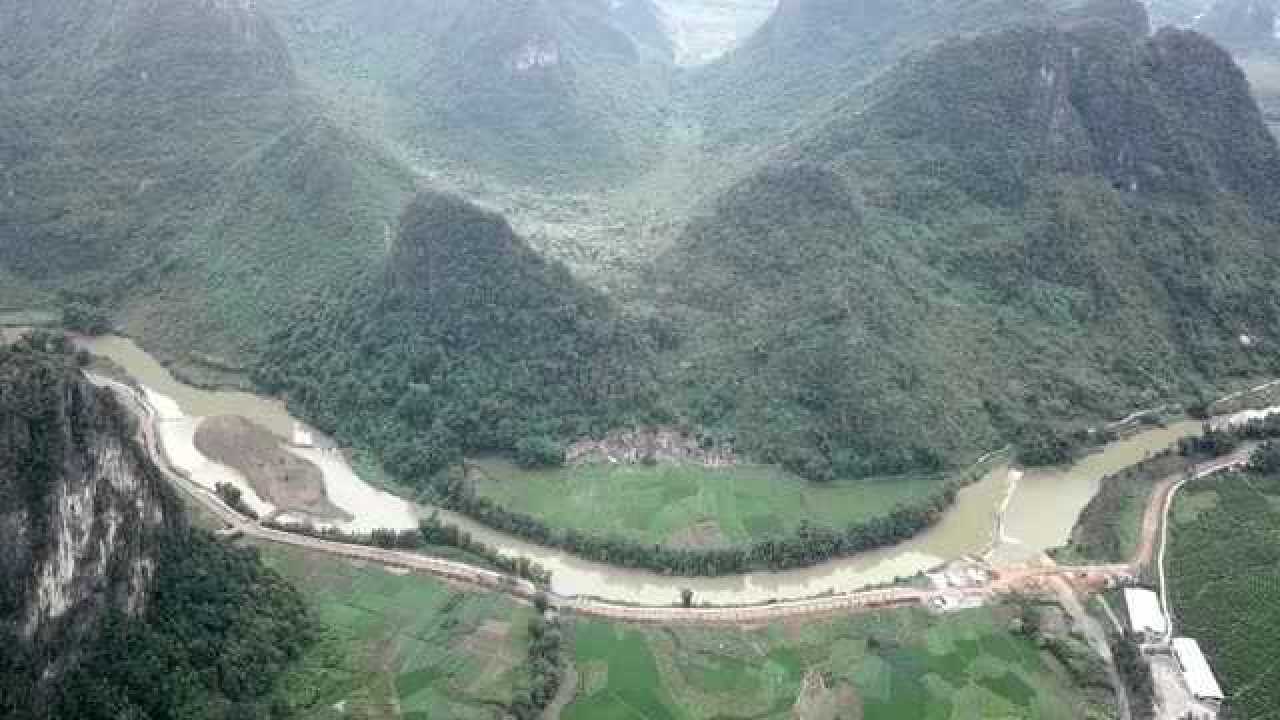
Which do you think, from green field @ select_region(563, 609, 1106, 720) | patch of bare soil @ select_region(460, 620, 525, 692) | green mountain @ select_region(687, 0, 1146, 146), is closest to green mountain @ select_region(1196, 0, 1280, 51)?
green mountain @ select_region(687, 0, 1146, 146)

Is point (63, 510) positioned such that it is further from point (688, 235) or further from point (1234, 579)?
point (1234, 579)

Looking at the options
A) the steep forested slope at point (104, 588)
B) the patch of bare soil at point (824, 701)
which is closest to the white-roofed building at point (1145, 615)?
the patch of bare soil at point (824, 701)

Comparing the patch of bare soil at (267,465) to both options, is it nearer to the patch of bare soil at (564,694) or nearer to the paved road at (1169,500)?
the patch of bare soil at (564,694)

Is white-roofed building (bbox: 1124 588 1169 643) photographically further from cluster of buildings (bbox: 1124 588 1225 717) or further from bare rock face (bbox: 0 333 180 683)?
bare rock face (bbox: 0 333 180 683)

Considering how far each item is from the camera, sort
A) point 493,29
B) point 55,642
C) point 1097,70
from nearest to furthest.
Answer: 1. point 55,642
2. point 1097,70
3. point 493,29

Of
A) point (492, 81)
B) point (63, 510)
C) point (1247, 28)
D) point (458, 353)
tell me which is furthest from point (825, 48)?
point (63, 510)

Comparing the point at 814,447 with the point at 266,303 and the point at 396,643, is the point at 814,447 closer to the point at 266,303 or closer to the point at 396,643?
the point at 396,643

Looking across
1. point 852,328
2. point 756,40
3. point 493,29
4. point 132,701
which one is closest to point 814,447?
point 852,328
